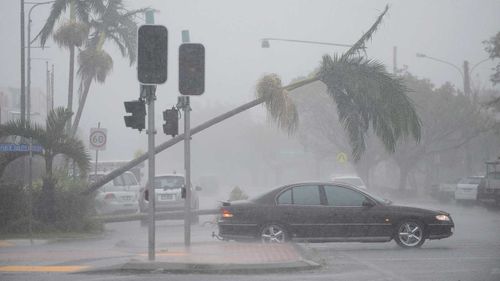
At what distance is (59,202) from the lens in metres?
19.4

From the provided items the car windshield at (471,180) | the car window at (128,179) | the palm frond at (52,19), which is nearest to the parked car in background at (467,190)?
the car windshield at (471,180)

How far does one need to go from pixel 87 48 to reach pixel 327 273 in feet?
65.7

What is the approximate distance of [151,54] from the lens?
38.0 feet

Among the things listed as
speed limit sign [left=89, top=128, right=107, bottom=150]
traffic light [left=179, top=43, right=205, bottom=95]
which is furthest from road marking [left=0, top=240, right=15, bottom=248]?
speed limit sign [left=89, top=128, right=107, bottom=150]

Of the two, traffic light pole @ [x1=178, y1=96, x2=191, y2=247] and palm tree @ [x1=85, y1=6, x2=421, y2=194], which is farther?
palm tree @ [x1=85, y1=6, x2=421, y2=194]

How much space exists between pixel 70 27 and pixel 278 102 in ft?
34.3

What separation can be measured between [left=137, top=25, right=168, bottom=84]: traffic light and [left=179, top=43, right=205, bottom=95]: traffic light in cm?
232

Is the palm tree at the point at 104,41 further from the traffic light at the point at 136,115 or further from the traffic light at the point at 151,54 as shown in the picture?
the traffic light at the point at 151,54

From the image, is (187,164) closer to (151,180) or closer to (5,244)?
(151,180)

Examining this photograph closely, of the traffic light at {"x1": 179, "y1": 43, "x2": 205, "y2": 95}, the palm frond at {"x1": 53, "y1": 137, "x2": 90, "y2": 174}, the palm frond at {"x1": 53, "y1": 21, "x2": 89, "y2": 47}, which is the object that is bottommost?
the palm frond at {"x1": 53, "y1": 137, "x2": 90, "y2": 174}

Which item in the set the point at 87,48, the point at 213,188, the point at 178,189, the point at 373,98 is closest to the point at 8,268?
the point at 373,98

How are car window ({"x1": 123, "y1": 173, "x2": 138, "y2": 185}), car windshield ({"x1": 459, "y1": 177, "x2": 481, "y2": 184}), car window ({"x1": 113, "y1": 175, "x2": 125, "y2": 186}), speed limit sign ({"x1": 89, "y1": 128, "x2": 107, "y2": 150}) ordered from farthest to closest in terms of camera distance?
car windshield ({"x1": 459, "y1": 177, "x2": 481, "y2": 184}) → car window ({"x1": 123, "y1": 173, "x2": 138, "y2": 185}) → speed limit sign ({"x1": 89, "y1": 128, "x2": 107, "y2": 150}) → car window ({"x1": 113, "y1": 175, "x2": 125, "y2": 186})

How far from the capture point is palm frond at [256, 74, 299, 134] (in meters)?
20.3

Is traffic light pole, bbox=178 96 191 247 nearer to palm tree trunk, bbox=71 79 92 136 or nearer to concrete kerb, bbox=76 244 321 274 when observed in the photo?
concrete kerb, bbox=76 244 321 274
